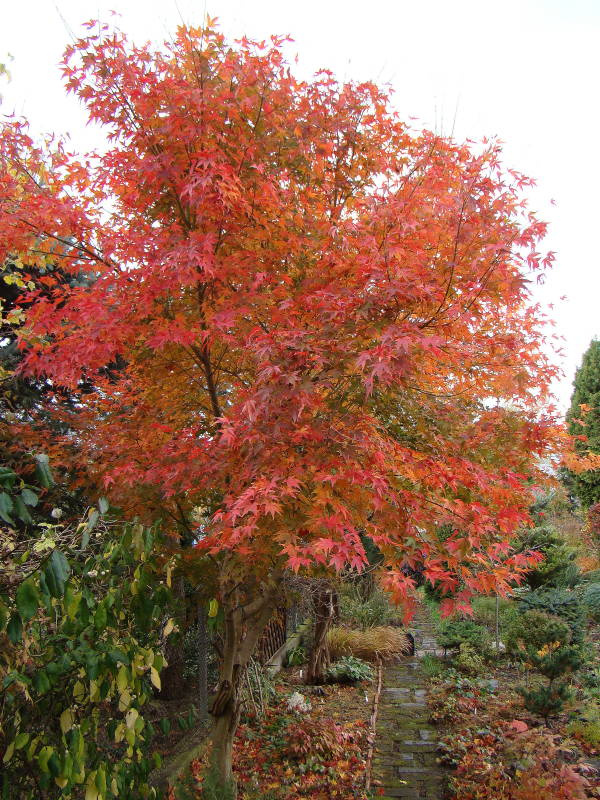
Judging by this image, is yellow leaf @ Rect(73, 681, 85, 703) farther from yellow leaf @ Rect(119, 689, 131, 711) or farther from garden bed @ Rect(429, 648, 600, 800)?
garden bed @ Rect(429, 648, 600, 800)

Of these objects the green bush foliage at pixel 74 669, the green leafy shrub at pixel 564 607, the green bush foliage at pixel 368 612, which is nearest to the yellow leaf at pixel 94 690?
the green bush foliage at pixel 74 669

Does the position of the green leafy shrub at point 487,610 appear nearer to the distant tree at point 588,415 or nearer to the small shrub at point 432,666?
the small shrub at point 432,666

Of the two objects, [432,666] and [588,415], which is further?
[588,415]

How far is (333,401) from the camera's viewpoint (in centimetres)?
371

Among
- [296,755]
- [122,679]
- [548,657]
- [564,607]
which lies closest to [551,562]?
[564,607]

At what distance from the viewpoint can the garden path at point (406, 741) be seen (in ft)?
16.2

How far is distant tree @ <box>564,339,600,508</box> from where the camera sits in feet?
47.3

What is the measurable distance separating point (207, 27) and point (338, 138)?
45.5 inches

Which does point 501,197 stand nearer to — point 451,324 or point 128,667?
point 451,324

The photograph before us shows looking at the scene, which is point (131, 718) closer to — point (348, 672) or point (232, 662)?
point (232, 662)

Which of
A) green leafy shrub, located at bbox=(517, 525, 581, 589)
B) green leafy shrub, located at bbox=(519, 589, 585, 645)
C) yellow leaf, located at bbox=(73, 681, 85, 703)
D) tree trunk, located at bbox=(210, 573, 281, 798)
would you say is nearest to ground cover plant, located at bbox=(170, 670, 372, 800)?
tree trunk, located at bbox=(210, 573, 281, 798)

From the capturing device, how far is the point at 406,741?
19.4 ft

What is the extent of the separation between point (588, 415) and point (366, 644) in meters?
9.55

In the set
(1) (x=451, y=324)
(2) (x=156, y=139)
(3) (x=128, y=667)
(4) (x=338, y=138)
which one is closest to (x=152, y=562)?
(3) (x=128, y=667)
